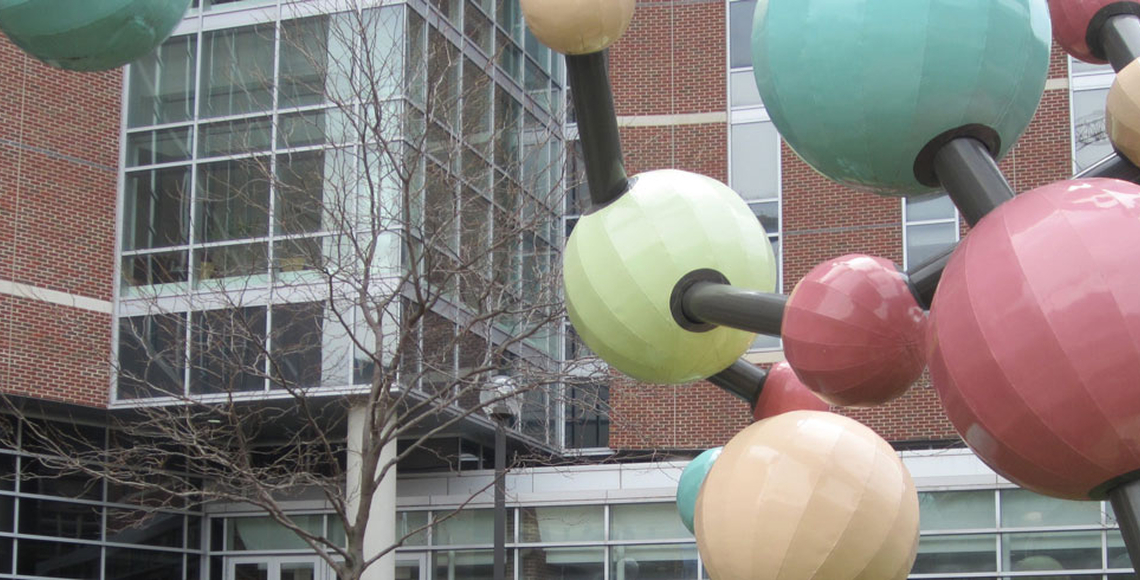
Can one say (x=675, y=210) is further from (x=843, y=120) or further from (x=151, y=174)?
(x=151, y=174)

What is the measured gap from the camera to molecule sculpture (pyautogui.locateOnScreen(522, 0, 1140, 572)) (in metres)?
2.74

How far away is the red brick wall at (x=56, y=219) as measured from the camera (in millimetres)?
19500

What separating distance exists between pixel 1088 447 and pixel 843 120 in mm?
845

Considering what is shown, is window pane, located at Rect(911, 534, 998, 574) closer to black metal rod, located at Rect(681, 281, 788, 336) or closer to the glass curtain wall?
the glass curtain wall

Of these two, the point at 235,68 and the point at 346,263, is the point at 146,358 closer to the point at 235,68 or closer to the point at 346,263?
the point at 235,68

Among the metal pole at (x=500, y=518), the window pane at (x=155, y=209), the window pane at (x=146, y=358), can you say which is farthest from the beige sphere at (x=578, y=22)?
the window pane at (x=155, y=209)

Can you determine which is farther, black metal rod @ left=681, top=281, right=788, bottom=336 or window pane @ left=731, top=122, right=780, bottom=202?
window pane @ left=731, top=122, right=780, bottom=202

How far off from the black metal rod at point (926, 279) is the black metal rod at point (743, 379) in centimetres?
115

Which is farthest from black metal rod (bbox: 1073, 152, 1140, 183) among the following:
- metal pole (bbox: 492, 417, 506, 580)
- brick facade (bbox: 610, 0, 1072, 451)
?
brick facade (bbox: 610, 0, 1072, 451)

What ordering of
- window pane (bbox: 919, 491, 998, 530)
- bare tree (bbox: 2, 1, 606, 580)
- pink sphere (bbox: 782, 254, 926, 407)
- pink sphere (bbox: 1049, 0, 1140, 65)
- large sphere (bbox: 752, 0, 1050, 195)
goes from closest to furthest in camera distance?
large sphere (bbox: 752, 0, 1050, 195)
pink sphere (bbox: 782, 254, 926, 407)
pink sphere (bbox: 1049, 0, 1140, 65)
bare tree (bbox: 2, 1, 606, 580)
window pane (bbox: 919, 491, 998, 530)

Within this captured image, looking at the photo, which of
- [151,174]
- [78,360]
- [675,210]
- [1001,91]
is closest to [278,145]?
[151,174]

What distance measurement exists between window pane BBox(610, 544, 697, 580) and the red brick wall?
23.6ft

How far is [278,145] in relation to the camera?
19484mm

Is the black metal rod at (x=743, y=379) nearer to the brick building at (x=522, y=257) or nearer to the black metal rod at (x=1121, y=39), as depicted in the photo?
the black metal rod at (x=1121, y=39)
